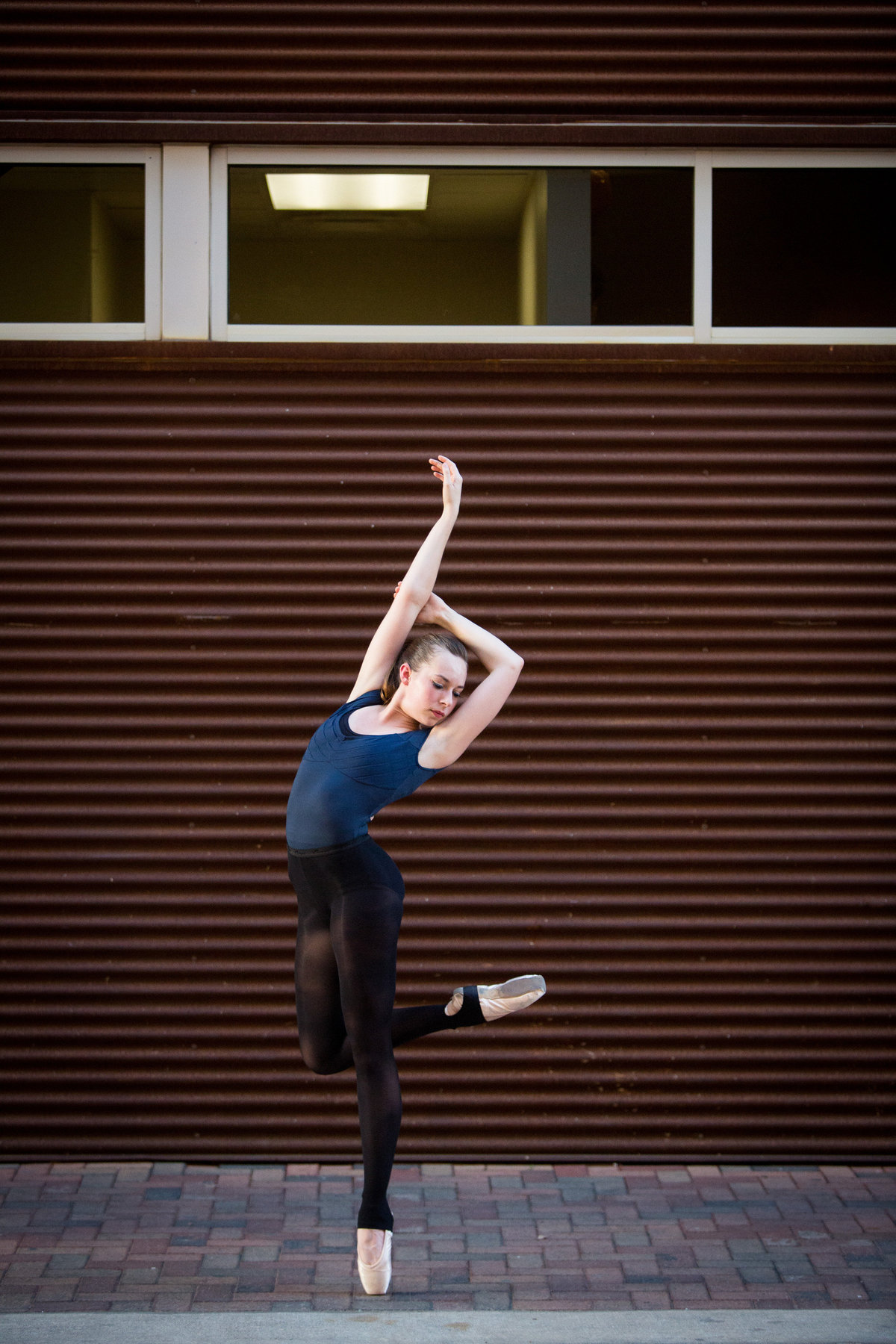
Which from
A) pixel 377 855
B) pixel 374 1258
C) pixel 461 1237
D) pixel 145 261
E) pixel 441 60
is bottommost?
pixel 461 1237

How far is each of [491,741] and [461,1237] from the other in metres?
1.98

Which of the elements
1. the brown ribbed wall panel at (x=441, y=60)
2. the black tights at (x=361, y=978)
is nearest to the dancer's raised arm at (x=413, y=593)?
the black tights at (x=361, y=978)

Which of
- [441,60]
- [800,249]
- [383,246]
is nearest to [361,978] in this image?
[383,246]

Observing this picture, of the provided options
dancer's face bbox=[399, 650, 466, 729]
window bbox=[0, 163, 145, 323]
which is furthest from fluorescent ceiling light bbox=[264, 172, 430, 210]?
dancer's face bbox=[399, 650, 466, 729]

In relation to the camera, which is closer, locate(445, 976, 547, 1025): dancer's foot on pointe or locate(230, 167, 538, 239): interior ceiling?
locate(445, 976, 547, 1025): dancer's foot on pointe

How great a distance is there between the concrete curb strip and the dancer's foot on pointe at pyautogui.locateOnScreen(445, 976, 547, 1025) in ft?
A: 3.08

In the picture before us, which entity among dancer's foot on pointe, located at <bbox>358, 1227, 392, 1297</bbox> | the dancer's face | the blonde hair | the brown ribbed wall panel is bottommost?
dancer's foot on pointe, located at <bbox>358, 1227, 392, 1297</bbox>

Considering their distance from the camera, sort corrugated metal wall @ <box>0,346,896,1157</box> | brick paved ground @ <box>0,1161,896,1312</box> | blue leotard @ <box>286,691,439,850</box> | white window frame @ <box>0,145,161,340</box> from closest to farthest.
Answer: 1. blue leotard @ <box>286,691,439,850</box>
2. brick paved ground @ <box>0,1161,896,1312</box>
3. corrugated metal wall @ <box>0,346,896,1157</box>
4. white window frame @ <box>0,145,161,340</box>

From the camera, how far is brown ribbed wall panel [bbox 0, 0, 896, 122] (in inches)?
217

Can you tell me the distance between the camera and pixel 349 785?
4.05 meters

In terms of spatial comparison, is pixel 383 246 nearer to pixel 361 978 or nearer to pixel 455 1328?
pixel 361 978

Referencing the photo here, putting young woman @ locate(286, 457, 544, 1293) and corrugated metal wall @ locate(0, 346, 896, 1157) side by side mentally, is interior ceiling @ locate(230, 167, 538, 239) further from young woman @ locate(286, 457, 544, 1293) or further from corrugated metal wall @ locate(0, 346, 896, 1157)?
young woman @ locate(286, 457, 544, 1293)

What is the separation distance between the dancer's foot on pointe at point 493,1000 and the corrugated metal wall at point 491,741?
1.29 m

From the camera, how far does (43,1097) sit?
5.49 m
